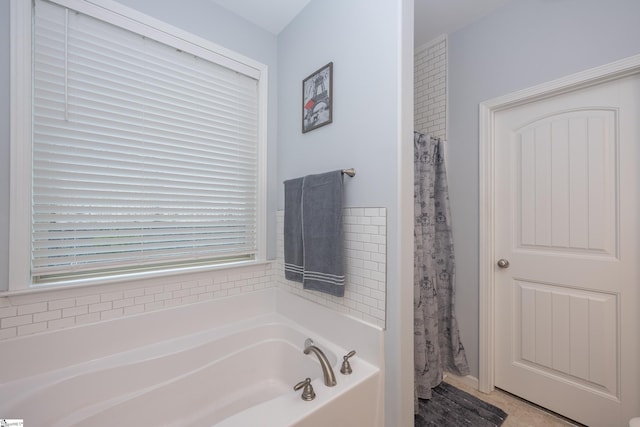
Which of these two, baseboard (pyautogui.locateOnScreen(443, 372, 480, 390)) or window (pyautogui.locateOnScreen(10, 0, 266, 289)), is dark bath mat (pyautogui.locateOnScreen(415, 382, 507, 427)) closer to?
baseboard (pyautogui.locateOnScreen(443, 372, 480, 390))

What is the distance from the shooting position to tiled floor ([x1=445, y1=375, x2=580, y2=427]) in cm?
158

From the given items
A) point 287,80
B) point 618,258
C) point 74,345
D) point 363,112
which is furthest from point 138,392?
point 618,258

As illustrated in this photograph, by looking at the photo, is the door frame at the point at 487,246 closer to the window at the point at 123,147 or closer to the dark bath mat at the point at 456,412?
the dark bath mat at the point at 456,412

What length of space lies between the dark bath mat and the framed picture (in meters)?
1.96

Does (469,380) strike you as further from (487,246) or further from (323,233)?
(323,233)

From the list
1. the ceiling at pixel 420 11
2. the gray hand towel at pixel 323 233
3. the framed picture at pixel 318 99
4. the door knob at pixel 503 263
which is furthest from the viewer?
the door knob at pixel 503 263

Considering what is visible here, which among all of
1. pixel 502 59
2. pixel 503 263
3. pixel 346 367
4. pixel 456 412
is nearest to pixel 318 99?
pixel 502 59

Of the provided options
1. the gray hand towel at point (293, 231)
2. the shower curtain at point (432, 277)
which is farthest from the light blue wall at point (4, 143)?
the shower curtain at point (432, 277)

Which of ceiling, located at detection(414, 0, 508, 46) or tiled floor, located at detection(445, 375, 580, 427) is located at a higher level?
ceiling, located at detection(414, 0, 508, 46)

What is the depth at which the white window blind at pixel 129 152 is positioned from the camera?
1.24 metres

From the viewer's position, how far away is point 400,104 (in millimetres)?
1196

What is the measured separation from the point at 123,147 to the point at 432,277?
2092mm

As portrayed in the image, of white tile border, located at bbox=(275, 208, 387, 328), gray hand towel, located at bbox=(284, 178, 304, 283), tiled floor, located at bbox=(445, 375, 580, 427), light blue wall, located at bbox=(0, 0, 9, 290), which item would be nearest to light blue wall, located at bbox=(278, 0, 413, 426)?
white tile border, located at bbox=(275, 208, 387, 328)

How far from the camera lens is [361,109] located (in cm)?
137
